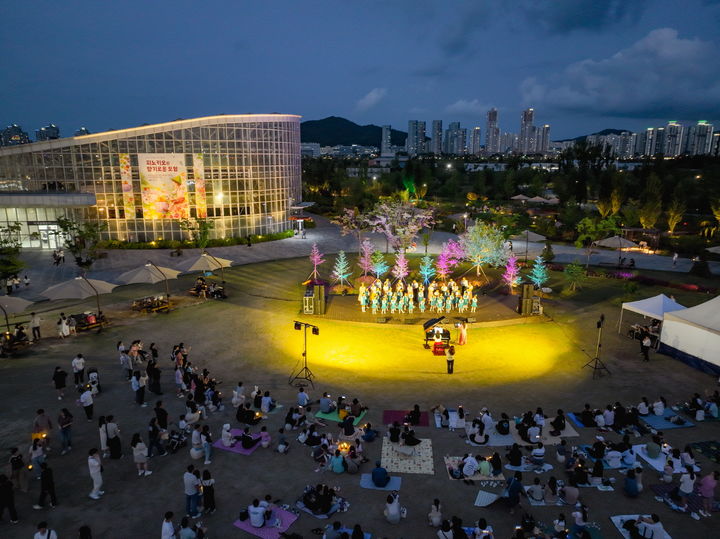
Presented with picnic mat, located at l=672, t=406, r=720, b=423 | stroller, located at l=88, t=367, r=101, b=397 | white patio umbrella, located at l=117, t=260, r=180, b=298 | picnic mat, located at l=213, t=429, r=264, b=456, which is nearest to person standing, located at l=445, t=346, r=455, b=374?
picnic mat, located at l=672, t=406, r=720, b=423

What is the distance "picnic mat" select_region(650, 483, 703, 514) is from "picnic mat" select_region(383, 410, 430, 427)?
6238mm

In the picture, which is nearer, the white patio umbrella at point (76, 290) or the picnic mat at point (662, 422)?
the picnic mat at point (662, 422)

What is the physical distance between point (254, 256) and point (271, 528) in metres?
31.7

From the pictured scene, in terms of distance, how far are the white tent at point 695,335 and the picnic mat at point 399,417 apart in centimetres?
1225

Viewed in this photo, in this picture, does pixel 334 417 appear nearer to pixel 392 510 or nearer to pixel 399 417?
pixel 399 417

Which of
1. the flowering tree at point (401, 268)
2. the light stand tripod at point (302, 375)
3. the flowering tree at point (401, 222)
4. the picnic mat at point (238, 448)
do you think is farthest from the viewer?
the flowering tree at point (401, 222)

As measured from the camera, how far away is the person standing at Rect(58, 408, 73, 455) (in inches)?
509

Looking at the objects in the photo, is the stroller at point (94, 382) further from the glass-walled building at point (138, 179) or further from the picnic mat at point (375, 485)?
the glass-walled building at point (138, 179)

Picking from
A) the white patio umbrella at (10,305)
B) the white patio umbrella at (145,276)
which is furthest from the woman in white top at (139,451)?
the white patio umbrella at (145,276)

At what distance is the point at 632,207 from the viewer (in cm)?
5119

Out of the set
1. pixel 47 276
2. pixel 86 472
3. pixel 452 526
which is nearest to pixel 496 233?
pixel 452 526

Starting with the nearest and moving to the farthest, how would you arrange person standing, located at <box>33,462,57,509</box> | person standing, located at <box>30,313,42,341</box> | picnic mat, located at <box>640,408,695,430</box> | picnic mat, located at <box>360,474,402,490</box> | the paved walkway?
person standing, located at <box>33,462,57,509</box> < picnic mat, located at <box>360,474,402,490</box> < picnic mat, located at <box>640,408,695,430</box> < person standing, located at <box>30,313,42,341</box> < the paved walkway

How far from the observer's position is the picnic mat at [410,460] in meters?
12.6

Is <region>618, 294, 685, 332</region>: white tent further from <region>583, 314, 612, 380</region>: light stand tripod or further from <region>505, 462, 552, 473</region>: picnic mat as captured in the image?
<region>505, 462, 552, 473</region>: picnic mat
